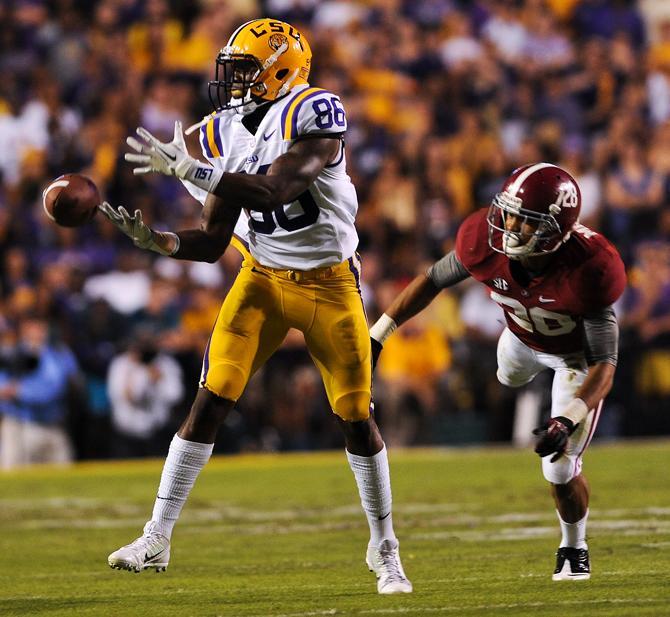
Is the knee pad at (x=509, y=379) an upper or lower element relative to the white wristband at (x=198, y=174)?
lower

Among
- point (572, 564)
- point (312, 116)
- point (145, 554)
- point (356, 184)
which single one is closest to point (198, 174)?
point (312, 116)

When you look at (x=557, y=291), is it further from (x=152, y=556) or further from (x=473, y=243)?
(x=152, y=556)

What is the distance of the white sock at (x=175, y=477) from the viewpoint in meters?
4.93

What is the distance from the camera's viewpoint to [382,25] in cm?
1345

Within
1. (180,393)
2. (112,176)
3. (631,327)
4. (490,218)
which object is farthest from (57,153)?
(490,218)

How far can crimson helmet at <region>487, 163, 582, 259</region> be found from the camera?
4.89m

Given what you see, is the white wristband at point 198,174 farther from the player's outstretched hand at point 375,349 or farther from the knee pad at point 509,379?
the knee pad at point 509,379

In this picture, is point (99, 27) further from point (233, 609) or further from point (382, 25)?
point (233, 609)

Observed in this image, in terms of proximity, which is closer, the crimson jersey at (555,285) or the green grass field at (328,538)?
the green grass field at (328,538)

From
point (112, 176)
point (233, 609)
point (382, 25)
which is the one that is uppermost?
point (382, 25)

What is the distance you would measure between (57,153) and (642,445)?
17.3ft

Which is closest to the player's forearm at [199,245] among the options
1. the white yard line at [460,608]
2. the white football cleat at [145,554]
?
the white football cleat at [145,554]

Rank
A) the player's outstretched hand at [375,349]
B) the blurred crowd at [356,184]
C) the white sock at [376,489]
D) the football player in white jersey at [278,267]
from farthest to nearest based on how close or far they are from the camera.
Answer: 1. the blurred crowd at [356,184]
2. the player's outstretched hand at [375,349]
3. the white sock at [376,489]
4. the football player in white jersey at [278,267]

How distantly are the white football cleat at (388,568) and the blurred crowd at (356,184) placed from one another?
5326 millimetres
